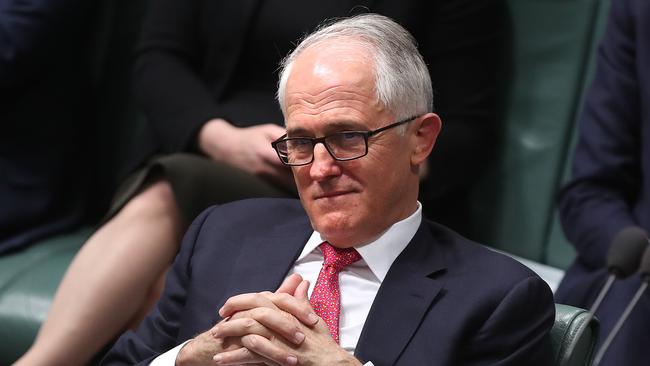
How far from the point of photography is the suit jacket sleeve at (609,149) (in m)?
2.34

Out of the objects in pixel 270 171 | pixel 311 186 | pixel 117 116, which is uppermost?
pixel 311 186

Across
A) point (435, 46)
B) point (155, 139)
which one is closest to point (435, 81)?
point (435, 46)

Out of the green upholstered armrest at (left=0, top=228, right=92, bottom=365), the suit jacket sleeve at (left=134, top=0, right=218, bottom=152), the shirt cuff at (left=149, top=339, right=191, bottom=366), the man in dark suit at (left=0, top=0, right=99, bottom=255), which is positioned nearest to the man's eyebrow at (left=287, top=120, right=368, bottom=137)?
the shirt cuff at (left=149, top=339, right=191, bottom=366)

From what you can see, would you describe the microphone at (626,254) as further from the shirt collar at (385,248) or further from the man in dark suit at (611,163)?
the man in dark suit at (611,163)

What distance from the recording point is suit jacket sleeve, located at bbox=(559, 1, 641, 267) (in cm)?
234

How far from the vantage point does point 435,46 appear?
107 inches

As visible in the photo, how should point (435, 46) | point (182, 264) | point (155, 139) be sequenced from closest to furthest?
1. point (182, 264)
2. point (435, 46)
3. point (155, 139)

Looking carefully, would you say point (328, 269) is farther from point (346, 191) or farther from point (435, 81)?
point (435, 81)

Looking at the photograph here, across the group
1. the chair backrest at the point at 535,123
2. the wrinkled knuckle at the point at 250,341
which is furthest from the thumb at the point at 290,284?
the chair backrest at the point at 535,123

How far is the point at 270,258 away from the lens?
1.92 meters

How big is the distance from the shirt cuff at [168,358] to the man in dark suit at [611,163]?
0.85 metres

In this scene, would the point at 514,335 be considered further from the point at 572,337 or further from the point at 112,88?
the point at 112,88

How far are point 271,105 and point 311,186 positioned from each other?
913 millimetres

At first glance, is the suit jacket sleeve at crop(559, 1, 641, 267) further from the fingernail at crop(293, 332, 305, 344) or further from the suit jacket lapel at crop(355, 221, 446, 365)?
the fingernail at crop(293, 332, 305, 344)
